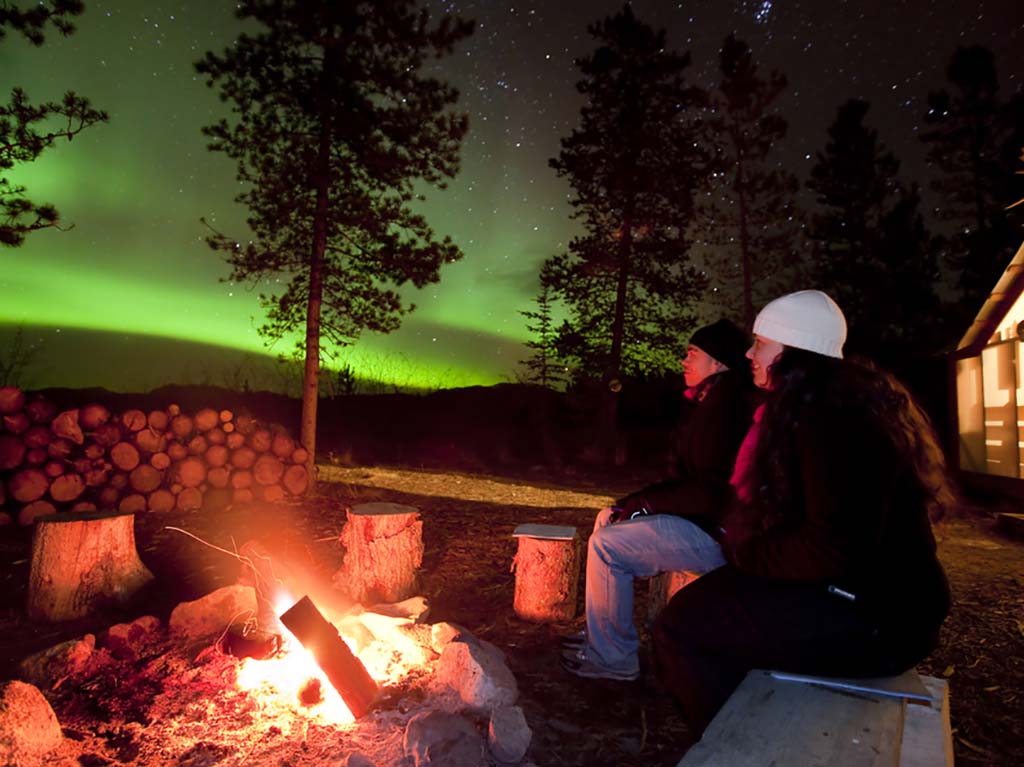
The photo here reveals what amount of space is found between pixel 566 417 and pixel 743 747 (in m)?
18.3

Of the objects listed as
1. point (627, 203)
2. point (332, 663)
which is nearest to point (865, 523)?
point (332, 663)

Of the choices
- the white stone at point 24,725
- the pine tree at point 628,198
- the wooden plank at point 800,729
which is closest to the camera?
the wooden plank at point 800,729

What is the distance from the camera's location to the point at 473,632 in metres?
4.50

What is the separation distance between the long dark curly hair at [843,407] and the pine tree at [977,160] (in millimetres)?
24626

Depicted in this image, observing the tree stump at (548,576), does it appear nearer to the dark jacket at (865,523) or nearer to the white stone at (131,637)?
the white stone at (131,637)

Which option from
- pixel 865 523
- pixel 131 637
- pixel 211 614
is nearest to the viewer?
pixel 865 523

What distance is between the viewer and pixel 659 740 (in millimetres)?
3121

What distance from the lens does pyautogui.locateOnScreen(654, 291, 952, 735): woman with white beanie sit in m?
2.06

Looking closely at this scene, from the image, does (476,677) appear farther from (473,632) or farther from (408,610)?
(473,632)

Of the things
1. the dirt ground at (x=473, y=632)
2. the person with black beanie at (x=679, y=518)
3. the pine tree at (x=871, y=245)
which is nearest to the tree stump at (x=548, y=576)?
the dirt ground at (x=473, y=632)

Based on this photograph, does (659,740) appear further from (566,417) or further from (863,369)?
(566,417)

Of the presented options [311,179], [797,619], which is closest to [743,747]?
[797,619]

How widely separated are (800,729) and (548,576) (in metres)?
2.96

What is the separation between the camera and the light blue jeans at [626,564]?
3352 mm
